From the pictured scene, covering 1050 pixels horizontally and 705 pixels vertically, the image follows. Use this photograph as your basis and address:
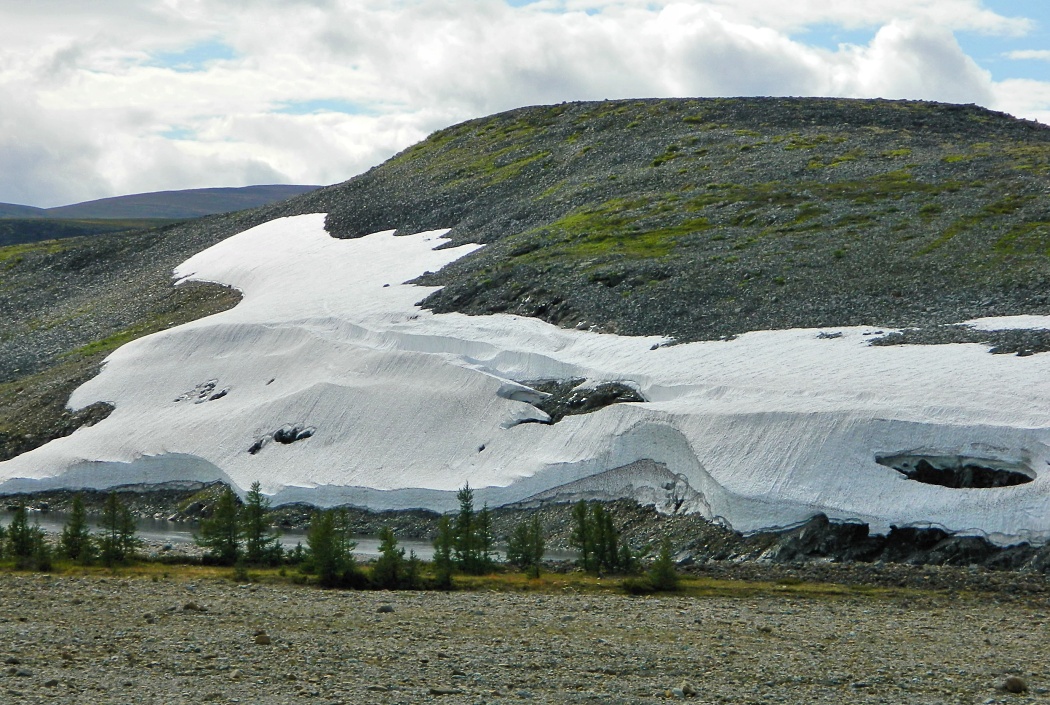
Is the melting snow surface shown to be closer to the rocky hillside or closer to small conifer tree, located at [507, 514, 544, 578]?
the rocky hillside

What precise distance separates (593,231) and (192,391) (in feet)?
75.3

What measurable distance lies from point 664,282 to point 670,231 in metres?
10.9

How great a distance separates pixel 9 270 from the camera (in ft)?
299

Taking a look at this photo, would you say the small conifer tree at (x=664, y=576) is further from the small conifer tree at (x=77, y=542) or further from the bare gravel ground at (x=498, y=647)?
the small conifer tree at (x=77, y=542)

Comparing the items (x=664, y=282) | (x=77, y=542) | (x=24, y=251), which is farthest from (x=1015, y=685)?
(x=24, y=251)

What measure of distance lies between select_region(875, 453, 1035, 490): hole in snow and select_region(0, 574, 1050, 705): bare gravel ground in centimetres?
687

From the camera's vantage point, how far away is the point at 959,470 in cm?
3072

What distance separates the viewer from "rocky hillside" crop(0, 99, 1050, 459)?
1860 inches

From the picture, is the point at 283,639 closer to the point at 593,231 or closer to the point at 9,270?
the point at 593,231

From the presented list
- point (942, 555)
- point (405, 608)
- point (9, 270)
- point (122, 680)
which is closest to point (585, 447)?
point (942, 555)

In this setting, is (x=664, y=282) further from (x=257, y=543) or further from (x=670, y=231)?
(x=257, y=543)

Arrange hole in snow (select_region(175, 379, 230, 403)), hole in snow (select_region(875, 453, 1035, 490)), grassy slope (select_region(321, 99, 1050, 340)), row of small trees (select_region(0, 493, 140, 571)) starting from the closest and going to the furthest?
row of small trees (select_region(0, 493, 140, 571)) → hole in snow (select_region(875, 453, 1035, 490)) → grassy slope (select_region(321, 99, 1050, 340)) → hole in snow (select_region(175, 379, 230, 403))

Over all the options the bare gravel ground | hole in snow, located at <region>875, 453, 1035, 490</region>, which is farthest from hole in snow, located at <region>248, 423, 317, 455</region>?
hole in snow, located at <region>875, 453, 1035, 490</region>

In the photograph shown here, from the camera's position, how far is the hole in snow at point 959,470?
30031mm
